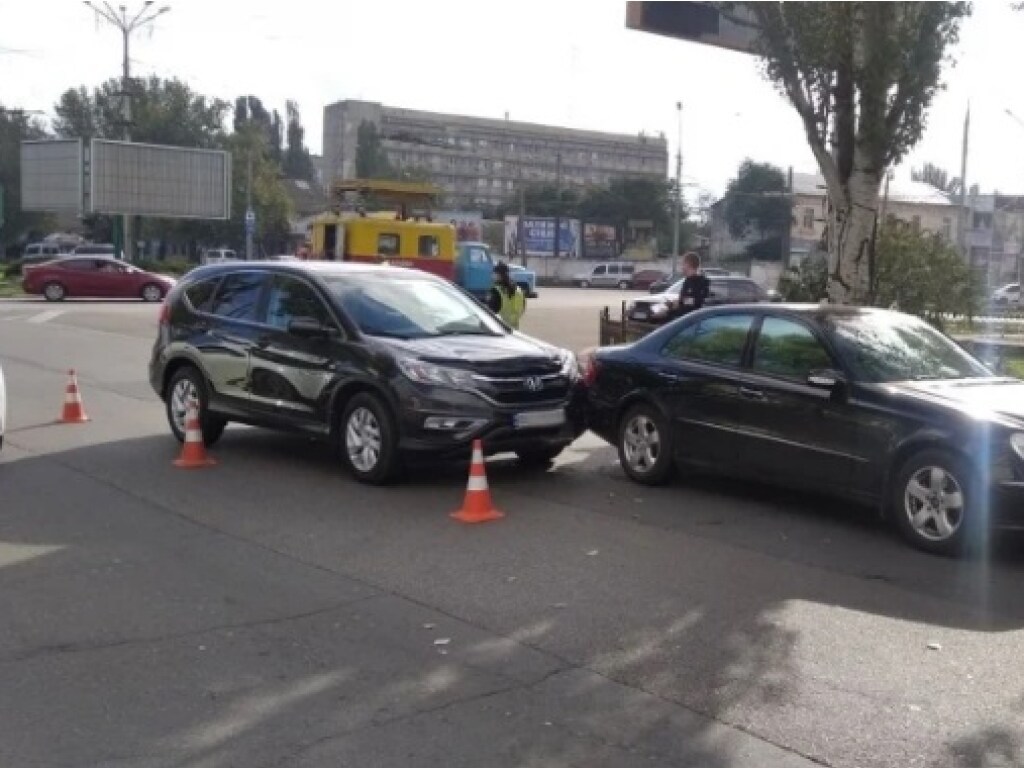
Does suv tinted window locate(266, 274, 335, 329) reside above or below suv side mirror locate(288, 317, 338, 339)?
above

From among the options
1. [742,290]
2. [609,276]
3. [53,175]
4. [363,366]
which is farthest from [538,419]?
[609,276]

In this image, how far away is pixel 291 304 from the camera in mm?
9859

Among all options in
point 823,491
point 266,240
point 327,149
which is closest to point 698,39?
point 823,491

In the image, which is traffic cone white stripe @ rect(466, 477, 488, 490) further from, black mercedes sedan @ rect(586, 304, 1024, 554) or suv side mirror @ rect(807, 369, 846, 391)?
suv side mirror @ rect(807, 369, 846, 391)

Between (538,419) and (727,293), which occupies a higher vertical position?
(727,293)

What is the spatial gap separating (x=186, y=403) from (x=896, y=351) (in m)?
6.23

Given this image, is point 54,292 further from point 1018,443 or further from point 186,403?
point 1018,443

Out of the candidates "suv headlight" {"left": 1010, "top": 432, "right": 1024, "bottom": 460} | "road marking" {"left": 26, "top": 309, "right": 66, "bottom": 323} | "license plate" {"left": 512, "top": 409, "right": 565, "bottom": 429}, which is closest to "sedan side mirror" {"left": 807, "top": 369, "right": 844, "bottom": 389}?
"suv headlight" {"left": 1010, "top": 432, "right": 1024, "bottom": 460}

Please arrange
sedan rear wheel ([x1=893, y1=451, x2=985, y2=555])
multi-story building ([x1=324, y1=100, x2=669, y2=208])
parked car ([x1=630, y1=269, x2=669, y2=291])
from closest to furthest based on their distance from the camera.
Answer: sedan rear wheel ([x1=893, y1=451, x2=985, y2=555]) → parked car ([x1=630, y1=269, x2=669, y2=291]) → multi-story building ([x1=324, y1=100, x2=669, y2=208])

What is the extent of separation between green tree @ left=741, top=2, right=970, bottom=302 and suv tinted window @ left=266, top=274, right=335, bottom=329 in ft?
19.0

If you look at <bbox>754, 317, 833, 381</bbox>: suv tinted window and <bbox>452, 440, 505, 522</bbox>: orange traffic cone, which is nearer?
<bbox>452, 440, 505, 522</bbox>: orange traffic cone

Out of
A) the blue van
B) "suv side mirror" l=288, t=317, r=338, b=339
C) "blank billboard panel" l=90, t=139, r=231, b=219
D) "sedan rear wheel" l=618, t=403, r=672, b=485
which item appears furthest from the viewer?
"blank billboard panel" l=90, t=139, r=231, b=219

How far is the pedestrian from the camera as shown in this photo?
12.9 meters

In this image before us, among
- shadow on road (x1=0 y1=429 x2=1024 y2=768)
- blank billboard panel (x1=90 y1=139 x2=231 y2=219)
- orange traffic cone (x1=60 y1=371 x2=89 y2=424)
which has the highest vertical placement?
blank billboard panel (x1=90 y1=139 x2=231 y2=219)
